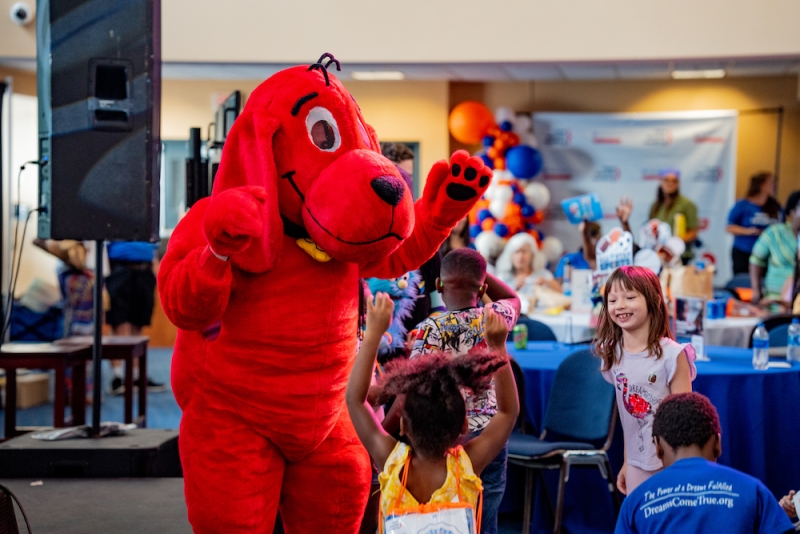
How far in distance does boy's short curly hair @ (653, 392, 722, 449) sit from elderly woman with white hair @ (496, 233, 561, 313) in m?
Result: 3.97

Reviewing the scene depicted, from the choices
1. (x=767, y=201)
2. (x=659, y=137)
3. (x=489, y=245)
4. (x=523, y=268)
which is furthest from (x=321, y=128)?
(x=659, y=137)

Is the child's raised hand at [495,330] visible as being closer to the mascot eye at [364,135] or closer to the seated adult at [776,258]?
the mascot eye at [364,135]

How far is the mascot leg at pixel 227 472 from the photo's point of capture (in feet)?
6.97

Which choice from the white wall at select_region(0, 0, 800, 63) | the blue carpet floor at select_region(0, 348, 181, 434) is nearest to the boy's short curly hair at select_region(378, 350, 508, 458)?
the blue carpet floor at select_region(0, 348, 181, 434)

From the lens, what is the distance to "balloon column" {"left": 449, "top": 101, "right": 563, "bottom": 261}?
28.2 feet

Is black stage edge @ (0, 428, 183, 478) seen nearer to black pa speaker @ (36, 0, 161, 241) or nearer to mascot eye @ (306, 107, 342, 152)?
black pa speaker @ (36, 0, 161, 241)

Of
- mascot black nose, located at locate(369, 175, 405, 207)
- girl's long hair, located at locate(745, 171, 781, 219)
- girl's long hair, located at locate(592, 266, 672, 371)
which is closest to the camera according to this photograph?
mascot black nose, located at locate(369, 175, 405, 207)

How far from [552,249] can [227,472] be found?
7.13 meters

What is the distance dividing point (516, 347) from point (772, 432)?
4.36ft

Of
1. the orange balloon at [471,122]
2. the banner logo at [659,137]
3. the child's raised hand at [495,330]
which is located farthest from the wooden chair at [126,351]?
the banner logo at [659,137]

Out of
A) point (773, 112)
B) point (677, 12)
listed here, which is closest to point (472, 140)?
point (677, 12)

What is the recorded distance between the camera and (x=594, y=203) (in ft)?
17.9

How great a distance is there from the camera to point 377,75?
28.9 feet

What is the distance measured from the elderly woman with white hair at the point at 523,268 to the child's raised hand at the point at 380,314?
13.9 feet
